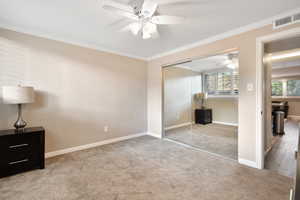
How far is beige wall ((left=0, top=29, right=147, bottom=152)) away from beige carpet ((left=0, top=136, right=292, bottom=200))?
687mm

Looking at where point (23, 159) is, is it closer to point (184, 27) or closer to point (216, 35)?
point (184, 27)

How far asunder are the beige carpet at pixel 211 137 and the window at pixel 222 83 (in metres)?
0.84

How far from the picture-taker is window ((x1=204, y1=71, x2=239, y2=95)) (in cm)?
290

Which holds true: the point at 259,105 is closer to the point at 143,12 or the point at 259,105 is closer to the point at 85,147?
the point at 143,12

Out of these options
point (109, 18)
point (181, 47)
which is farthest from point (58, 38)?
point (181, 47)

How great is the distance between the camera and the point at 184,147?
10.7 feet

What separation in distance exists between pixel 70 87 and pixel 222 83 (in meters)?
3.41

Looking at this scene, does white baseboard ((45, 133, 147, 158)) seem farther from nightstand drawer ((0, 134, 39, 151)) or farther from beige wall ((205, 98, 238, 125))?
beige wall ((205, 98, 238, 125))

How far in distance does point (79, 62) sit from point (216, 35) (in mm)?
2964

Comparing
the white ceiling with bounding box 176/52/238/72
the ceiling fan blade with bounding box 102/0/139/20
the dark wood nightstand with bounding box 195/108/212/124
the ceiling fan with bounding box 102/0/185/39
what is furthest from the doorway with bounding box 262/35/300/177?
the ceiling fan blade with bounding box 102/0/139/20

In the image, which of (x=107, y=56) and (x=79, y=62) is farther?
(x=107, y=56)

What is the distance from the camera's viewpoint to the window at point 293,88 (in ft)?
23.5

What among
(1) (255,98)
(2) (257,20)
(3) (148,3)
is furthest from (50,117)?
(2) (257,20)

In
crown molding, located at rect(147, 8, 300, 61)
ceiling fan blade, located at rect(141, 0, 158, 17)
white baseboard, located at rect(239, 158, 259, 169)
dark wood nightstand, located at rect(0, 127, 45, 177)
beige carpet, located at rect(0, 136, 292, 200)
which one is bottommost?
beige carpet, located at rect(0, 136, 292, 200)
